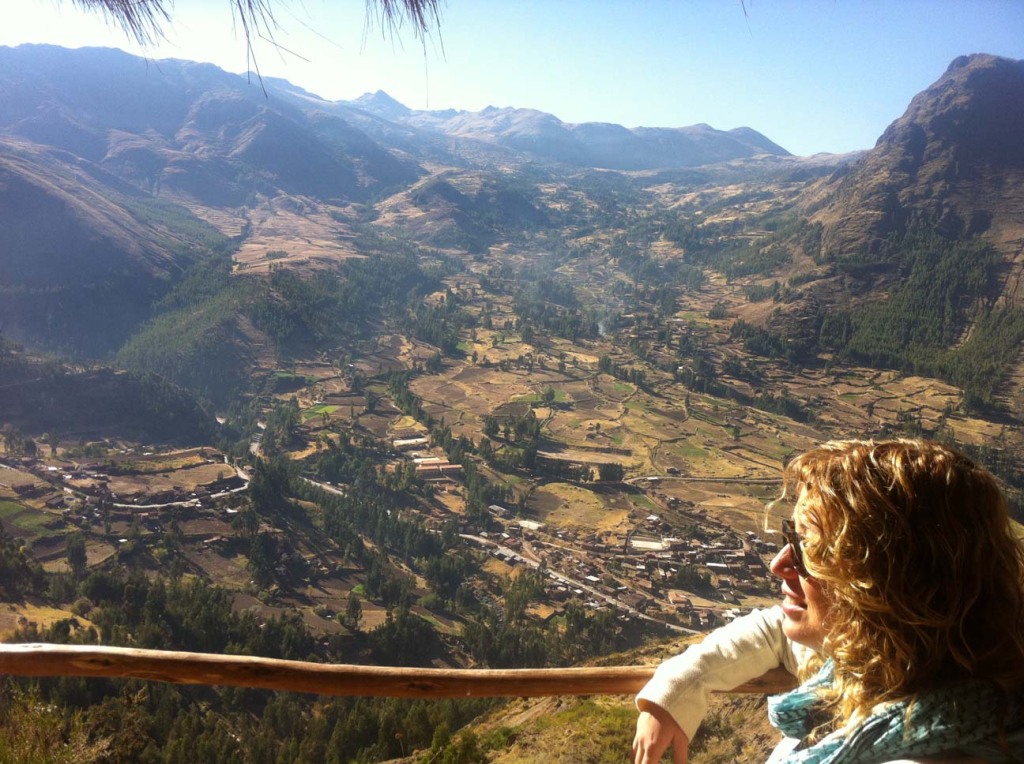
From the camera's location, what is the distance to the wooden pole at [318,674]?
1.80m

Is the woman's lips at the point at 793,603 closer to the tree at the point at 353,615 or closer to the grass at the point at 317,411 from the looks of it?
the tree at the point at 353,615

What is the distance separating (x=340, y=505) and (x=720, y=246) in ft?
285

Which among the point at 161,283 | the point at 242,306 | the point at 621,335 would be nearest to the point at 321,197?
the point at 161,283

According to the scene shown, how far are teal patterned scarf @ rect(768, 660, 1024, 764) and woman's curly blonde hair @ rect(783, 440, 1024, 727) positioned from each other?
3cm

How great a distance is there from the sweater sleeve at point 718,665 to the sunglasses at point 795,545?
0.29 meters

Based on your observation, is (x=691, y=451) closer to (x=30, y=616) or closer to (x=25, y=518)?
(x=30, y=616)

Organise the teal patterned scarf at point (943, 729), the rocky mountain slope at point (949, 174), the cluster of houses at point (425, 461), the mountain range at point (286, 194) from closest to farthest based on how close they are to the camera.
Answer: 1. the teal patterned scarf at point (943, 729)
2. the cluster of houses at point (425, 461)
3. the mountain range at point (286, 194)
4. the rocky mountain slope at point (949, 174)

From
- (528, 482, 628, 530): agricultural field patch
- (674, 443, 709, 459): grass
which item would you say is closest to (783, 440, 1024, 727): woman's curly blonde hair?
(528, 482, 628, 530): agricultural field patch

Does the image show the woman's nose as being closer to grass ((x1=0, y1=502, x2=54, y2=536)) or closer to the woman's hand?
the woman's hand

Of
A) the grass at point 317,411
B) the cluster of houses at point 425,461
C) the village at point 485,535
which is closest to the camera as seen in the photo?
the village at point 485,535

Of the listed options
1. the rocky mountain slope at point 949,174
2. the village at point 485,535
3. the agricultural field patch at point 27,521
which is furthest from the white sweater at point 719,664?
the rocky mountain slope at point 949,174

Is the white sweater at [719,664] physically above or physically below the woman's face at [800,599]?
below

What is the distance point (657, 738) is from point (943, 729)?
68cm

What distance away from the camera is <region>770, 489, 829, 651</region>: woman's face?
114cm
